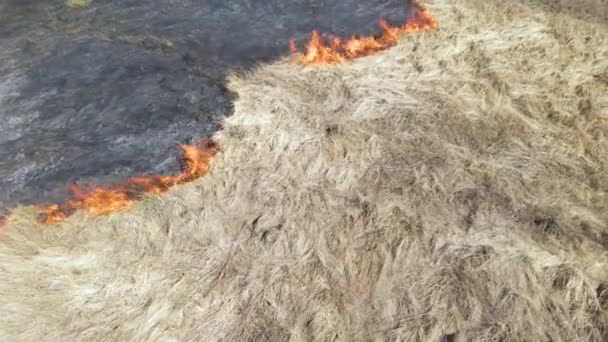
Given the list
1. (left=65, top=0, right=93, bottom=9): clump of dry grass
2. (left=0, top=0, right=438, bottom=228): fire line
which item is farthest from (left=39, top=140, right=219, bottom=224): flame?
(left=65, top=0, right=93, bottom=9): clump of dry grass

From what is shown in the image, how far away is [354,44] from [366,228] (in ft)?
7.89

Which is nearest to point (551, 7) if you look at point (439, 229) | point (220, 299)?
point (439, 229)

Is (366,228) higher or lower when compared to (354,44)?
lower

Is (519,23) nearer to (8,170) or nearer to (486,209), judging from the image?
(486,209)

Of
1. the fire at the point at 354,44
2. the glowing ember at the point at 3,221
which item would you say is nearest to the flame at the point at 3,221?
the glowing ember at the point at 3,221

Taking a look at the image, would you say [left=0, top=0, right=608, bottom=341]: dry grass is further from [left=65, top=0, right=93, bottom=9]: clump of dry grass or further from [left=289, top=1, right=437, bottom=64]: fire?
[left=65, top=0, right=93, bottom=9]: clump of dry grass

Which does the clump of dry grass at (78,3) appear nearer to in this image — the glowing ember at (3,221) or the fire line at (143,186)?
the fire line at (143,186)

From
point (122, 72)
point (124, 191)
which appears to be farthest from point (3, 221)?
point (122, 72)

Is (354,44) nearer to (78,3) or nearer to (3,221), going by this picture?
(78,3)

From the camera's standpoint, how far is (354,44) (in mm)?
5227

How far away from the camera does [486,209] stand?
12.2 ft

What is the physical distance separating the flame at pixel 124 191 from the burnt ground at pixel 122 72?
10 centimetres

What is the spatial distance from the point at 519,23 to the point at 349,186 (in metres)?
2.95

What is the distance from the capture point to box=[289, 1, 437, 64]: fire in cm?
509
